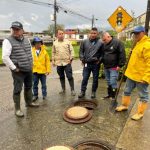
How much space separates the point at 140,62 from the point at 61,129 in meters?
2.07

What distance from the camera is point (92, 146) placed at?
3.90 meters

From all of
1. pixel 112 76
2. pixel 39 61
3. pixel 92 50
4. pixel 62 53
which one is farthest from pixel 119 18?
pixel 39 61

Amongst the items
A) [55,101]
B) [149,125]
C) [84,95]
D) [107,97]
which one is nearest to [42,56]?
[55,101]

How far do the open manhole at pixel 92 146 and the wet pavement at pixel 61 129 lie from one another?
0.15 m

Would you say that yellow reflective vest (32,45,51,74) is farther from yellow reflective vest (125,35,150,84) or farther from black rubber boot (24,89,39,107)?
yellow reflective vest (125,35,150,84)

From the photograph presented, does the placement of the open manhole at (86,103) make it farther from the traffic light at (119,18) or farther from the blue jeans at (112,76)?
the traffic light at (119,18)

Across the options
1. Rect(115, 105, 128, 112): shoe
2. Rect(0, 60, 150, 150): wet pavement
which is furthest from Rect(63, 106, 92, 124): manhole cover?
Rect(115, 105, 128, 112): shoe

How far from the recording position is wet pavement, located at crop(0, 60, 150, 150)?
3988 millimetres

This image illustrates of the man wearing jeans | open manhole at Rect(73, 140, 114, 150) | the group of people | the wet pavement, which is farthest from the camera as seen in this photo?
the man wearing jeans

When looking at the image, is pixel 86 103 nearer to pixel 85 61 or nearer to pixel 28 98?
pixel 85 61

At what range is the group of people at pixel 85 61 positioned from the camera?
4746mm

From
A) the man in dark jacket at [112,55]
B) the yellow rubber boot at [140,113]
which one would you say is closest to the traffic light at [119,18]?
the man in dark jacket at [112,55]

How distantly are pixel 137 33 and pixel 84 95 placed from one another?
271cm

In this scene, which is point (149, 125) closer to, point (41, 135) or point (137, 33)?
point (137, 33)
